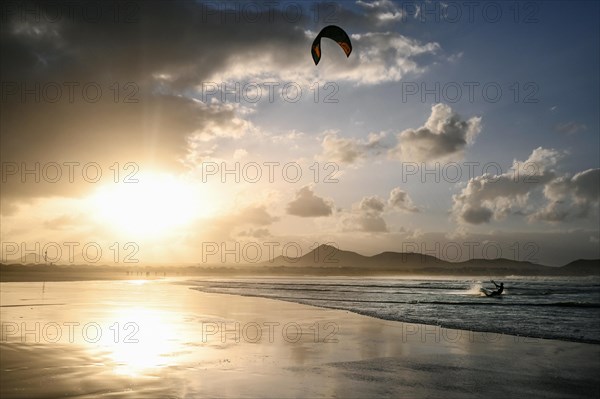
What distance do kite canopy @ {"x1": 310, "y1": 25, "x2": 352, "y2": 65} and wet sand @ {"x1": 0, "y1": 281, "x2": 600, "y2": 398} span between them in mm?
12336

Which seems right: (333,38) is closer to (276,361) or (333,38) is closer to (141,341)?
(276,361)

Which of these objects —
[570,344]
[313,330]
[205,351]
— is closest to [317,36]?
[313,330]

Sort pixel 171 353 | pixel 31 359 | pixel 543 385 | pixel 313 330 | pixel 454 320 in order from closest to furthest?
pixel 543 385, pixel 31 359, pixel 171 353, pixel 313 330, pixel 454 320

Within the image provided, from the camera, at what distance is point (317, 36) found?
71.2 ft

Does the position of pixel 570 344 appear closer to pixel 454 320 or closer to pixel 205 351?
pixel 454 320

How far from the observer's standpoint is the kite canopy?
69.6 feet

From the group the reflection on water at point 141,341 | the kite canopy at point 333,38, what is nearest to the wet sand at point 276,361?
the reflection on water at point 141,341

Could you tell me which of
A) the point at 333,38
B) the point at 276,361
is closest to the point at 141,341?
the point at 276,361

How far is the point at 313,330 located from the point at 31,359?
10190 mm

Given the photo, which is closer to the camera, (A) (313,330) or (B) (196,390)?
(B) (196,390)

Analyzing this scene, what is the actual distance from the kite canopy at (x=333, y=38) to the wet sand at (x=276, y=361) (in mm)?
12336

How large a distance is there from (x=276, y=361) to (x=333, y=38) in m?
14.7

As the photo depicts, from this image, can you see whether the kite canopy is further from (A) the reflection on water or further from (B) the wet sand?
(A) the reflection on water

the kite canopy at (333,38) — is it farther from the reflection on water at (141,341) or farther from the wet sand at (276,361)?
the reflection on water at (141,341)
